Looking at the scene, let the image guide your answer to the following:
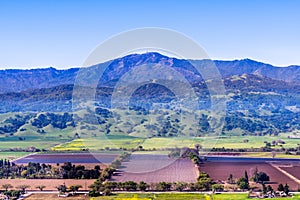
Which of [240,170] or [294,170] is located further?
[294,170]

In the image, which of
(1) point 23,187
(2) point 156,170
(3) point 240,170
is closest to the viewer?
(1) point 23,187

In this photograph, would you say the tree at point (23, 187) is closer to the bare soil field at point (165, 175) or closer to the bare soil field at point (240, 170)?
the bare soil field at point (165, 175)

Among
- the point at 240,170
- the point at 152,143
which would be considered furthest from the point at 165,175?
the point at 152,143

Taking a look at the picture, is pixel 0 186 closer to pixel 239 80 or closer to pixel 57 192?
pixel 57 192

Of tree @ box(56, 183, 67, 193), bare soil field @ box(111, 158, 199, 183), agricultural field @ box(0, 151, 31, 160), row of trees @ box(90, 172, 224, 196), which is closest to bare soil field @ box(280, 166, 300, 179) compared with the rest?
bare soil field @ box(111, 158, 199, 183)

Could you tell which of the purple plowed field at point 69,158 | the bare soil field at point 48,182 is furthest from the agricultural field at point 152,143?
the bare soil field at point 48,182

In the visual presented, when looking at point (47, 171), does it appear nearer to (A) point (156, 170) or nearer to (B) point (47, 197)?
(A) point (156, 170)

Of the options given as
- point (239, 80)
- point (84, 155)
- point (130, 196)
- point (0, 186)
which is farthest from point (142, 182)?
point (239, 80)
